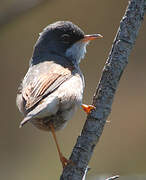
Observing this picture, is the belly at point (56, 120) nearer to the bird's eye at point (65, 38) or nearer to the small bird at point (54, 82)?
the small bird at point (54, 82)

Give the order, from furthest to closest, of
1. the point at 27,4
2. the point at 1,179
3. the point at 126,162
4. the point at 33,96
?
the point at 1,179 → the point at 126,162 → the point at 27,4 → the point at 33,96

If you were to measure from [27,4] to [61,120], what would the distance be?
2037 millimetres

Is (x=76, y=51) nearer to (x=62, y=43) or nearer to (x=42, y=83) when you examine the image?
(x=62, y=43)

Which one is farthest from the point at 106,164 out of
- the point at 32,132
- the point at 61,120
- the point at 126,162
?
the point at 61,120

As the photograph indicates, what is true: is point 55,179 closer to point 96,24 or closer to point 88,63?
point 88,63

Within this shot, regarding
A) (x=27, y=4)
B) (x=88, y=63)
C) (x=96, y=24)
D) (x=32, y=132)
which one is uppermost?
(x=27, y=4)

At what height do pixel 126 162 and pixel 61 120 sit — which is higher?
pixel 61 120

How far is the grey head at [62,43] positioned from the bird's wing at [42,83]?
1.19 feet

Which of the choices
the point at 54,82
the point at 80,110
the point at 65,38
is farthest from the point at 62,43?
the point at 80,110

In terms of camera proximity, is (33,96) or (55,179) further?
(55,179)

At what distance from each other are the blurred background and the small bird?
80.6 inches

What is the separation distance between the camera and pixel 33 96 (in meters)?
4.71

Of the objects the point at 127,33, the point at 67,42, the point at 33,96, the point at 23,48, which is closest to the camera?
the point at 127,33

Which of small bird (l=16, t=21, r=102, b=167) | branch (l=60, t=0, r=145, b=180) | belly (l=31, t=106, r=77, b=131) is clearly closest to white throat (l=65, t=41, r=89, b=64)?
small bird (l=16, t=21, r=102, b=167)
